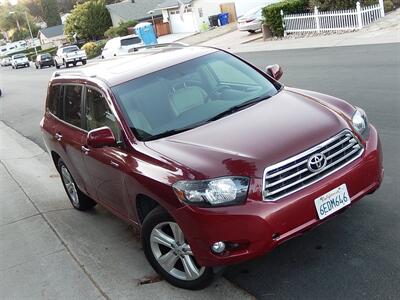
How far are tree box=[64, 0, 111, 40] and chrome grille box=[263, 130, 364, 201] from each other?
6144 cm

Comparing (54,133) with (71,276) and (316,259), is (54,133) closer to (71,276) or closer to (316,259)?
(71,276)

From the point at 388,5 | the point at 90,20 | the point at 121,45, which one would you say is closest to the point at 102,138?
the point at 388,5

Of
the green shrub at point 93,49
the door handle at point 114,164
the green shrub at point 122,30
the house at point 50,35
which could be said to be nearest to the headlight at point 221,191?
the door handle at point 114,164

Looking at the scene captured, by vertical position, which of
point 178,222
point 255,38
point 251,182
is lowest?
point 255,38

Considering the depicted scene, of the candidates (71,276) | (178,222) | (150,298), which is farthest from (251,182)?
(71,276)

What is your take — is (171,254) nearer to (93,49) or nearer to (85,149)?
(85,149)

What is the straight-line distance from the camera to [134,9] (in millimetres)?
60500

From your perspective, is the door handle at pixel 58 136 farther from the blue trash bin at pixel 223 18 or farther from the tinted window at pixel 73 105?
the blue trash bin at pixel 223 18

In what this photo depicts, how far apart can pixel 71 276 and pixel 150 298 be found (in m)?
0.91

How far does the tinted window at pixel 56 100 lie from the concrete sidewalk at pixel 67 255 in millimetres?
1231

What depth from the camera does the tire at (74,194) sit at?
6.16m

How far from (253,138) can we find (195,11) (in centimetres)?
4413

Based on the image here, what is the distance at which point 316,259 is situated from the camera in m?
4.12

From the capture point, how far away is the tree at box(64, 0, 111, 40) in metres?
61.9
